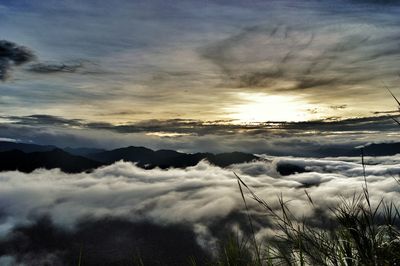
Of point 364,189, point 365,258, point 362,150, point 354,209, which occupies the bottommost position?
point 365,258

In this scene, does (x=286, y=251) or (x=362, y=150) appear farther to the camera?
(x=286, y=251)

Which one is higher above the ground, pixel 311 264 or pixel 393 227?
pixel 393 227

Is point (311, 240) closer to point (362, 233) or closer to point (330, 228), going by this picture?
point (362, 233)

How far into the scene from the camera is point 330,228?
16.7 feet

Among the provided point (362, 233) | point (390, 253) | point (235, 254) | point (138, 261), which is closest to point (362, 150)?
point (362, 233)

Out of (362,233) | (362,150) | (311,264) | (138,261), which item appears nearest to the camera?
(362,150)

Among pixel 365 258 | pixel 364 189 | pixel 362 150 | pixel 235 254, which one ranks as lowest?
pixel 235 254

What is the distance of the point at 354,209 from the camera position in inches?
178

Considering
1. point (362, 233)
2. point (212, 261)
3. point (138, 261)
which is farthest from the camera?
point (212, 261)

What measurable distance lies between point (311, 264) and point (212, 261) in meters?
2.03

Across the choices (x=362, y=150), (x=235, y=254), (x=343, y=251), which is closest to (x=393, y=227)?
(x=343, y=251)

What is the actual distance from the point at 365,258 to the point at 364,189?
703 millimetres

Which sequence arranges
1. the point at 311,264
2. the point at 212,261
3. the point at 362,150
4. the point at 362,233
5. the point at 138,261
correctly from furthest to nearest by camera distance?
the point at 212,261, the point at 138,261, the point at 311,264, the point at 362,233, the point at 362,150

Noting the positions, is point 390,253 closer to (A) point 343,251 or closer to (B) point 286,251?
(A) point 343,251
